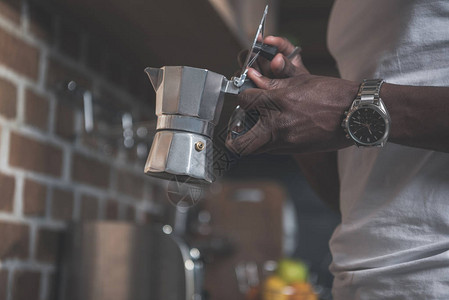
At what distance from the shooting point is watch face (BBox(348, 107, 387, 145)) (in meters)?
0.48

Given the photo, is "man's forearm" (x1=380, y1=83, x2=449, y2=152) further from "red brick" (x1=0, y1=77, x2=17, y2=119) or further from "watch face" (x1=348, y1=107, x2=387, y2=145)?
"red brick" (x1=0, y1=77, x2=17, y2=119)

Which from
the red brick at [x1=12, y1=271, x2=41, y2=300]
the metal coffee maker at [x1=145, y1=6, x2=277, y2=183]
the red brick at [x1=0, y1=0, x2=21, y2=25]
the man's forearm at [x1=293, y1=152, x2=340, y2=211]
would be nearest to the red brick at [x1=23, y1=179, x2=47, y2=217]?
the red brick at [x1=12, y1=271, x2=41, y2=300]

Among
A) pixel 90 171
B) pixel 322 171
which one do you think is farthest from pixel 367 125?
pixel 90 171

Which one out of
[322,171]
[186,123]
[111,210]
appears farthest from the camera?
[111,210]

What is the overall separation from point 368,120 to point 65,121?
80 cm

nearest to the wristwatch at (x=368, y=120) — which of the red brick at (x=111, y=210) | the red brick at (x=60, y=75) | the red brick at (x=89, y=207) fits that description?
the red brick at (x=60, y=75)

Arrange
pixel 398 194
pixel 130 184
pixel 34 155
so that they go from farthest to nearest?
1. pixel 130 184
2. pixel 34 155
3. pixel 398 194

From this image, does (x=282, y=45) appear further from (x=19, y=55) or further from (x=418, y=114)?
(x=19, y=55)

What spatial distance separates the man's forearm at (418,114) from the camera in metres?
0.49

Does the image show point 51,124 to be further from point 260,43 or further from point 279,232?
point 279,232

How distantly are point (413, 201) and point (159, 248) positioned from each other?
2.04 feet

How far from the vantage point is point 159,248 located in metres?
1.10

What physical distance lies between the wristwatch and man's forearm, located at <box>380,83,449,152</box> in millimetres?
11

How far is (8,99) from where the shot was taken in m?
0.96
